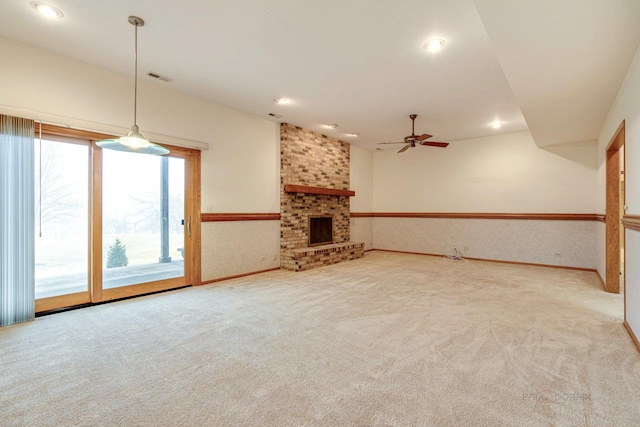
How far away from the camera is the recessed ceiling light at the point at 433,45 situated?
9.80ft

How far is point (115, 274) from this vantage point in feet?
12.9

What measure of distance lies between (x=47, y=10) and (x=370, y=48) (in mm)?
2937

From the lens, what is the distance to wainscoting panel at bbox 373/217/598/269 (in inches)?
230

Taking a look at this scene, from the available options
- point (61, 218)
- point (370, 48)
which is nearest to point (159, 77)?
point (61, 218)

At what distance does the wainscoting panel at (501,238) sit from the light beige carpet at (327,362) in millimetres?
2305

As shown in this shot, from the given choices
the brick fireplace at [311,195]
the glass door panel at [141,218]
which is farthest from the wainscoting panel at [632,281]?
the glass door panel at [141,218]

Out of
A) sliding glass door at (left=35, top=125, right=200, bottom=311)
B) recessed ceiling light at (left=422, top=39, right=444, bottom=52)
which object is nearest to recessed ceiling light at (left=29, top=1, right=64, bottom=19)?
sliding glass door at (left=35, top=125, right=200, bottom=311)

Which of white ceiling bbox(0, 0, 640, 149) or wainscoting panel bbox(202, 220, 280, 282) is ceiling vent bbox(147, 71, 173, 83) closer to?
white ceiling bbox(0, 0, 640, 149)

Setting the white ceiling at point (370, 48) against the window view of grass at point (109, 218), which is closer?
the white ceiling at point (370, 48)

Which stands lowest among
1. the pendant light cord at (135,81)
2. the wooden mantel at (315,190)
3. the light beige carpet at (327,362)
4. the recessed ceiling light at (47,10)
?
the light beige carpet at (327,362)

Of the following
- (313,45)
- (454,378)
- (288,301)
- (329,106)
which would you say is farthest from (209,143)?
(454,378)

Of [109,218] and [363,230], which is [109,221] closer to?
[109,218]

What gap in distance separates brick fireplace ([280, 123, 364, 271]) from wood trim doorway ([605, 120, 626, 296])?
170 inches

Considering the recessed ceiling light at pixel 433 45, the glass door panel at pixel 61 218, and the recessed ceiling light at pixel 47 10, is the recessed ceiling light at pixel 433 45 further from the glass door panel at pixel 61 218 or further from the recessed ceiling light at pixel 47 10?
the glass door panel at pixel 61 218
